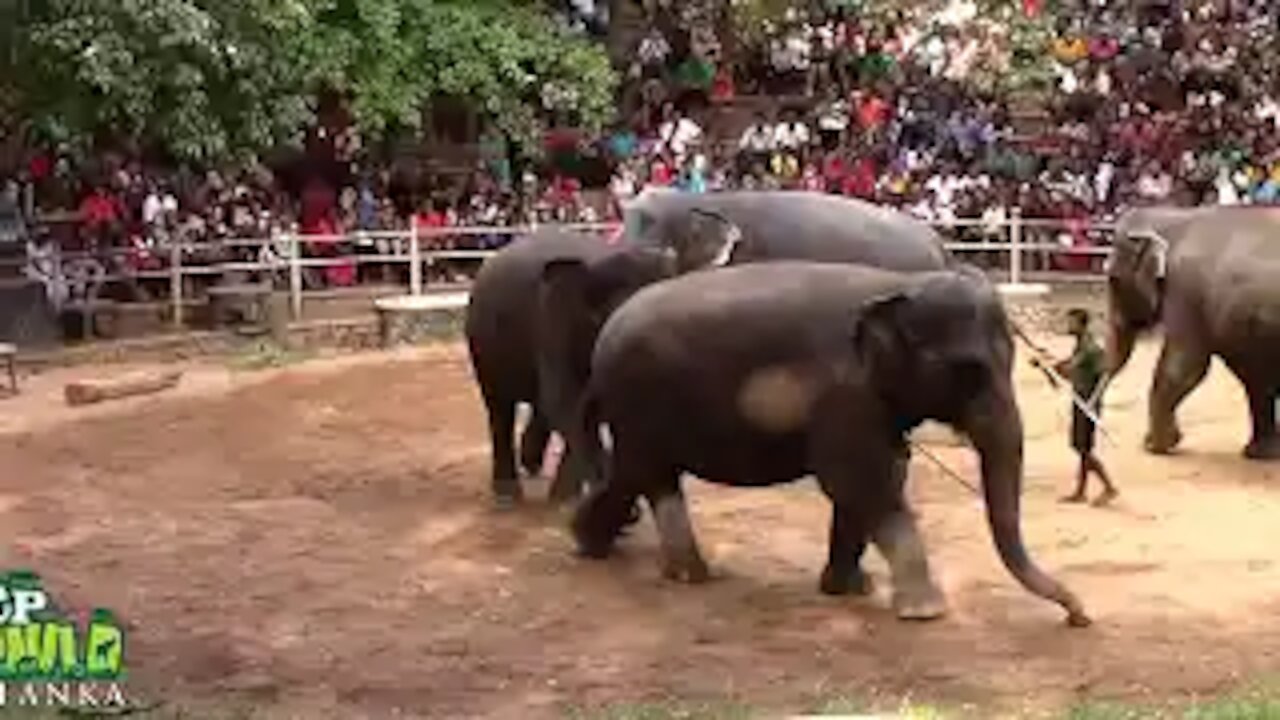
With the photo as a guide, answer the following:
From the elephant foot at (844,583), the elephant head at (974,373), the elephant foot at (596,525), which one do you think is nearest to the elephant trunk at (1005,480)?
the elephant head at (974,373)

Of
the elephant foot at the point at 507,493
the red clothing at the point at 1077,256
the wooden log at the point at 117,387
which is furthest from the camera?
the red clothing at the point at 1077,256

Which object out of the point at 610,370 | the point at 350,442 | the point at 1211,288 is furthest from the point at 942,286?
the point at 350,442

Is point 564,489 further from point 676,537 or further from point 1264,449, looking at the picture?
point 1264,449

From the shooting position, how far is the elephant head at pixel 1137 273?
14.1 metres

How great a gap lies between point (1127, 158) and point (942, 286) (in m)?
14.7

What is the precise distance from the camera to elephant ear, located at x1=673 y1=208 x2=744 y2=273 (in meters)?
13.0

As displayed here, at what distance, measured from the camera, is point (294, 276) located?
19688mm

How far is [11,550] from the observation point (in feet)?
36.9

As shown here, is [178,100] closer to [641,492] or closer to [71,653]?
[641,492]

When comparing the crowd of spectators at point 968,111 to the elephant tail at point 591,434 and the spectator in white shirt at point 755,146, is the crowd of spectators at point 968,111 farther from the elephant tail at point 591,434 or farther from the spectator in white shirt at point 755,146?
the elephant tail at point 591,434

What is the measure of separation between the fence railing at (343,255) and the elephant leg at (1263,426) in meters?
6.86

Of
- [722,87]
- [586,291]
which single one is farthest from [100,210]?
[586,291]

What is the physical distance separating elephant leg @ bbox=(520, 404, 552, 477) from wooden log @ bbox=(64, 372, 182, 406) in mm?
4196

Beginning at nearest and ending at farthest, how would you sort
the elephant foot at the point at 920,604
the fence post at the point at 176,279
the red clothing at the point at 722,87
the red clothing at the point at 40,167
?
the elephant foot at the point at 920,604, the fence post at the point at 176,279, the red clothing at the point at 40,167, the red clothing at the point at 722,87
